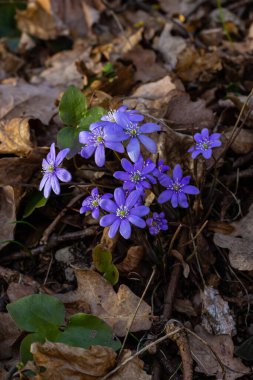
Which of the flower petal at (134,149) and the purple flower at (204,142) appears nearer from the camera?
the flower petal at (134,149)

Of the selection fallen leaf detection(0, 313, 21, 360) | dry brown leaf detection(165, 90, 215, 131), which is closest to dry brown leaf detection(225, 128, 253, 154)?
dry brown leaf detection(165, 90, 215, 131)

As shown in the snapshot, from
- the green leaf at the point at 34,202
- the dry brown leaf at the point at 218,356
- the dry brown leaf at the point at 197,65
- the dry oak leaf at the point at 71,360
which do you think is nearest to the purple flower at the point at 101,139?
the green leaf at the point at 34,202

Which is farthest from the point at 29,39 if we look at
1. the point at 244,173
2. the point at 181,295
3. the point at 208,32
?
the point at 181,295

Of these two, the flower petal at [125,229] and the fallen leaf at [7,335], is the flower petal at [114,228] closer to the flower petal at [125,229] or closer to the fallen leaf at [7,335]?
the flower petal at [125,229]

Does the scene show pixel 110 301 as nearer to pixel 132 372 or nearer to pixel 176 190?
pixel 132 372

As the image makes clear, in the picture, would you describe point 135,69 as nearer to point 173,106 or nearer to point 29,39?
point 173,106

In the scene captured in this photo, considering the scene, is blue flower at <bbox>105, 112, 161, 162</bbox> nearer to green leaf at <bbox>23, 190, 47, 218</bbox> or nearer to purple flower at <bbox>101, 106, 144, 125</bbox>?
purple flower at <bbox>101, 106, 144, 125</bbox>

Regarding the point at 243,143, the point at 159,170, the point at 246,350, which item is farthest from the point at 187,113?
the point at 246,350
